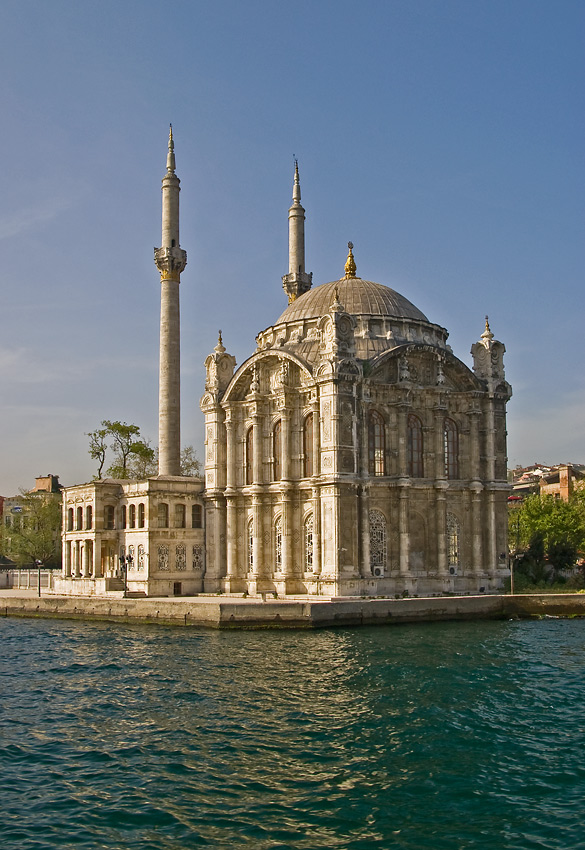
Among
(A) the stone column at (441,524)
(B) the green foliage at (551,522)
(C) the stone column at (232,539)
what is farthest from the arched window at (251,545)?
(B) the green foliage at (551,522)

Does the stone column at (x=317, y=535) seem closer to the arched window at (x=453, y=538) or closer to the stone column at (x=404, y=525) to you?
the stone column at (x=404, y=525)

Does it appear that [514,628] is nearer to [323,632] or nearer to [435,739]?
[323,632]

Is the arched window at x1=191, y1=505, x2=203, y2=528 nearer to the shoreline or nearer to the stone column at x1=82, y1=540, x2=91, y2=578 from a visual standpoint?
the stone column at x1=82, y1=540, x2=91, y2=578

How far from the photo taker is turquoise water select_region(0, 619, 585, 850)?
566 inches

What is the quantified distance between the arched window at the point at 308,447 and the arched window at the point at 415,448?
183 inches

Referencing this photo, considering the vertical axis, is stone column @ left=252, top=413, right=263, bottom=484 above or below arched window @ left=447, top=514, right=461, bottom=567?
above

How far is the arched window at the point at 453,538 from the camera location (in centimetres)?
4541

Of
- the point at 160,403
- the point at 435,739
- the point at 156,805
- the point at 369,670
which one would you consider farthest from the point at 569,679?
the point at 160,403

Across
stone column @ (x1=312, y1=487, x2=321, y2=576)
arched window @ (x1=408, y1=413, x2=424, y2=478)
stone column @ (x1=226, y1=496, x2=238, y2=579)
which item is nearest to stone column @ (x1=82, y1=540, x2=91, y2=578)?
stone column @ (x1=226, y1=496, x2=238, y2=579)

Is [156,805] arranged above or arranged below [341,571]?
below

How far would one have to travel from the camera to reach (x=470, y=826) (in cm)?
1437

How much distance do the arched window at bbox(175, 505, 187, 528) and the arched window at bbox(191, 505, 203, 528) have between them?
493mm

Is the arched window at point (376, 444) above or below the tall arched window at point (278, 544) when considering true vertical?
above

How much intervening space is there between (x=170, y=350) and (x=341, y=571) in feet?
58.1
